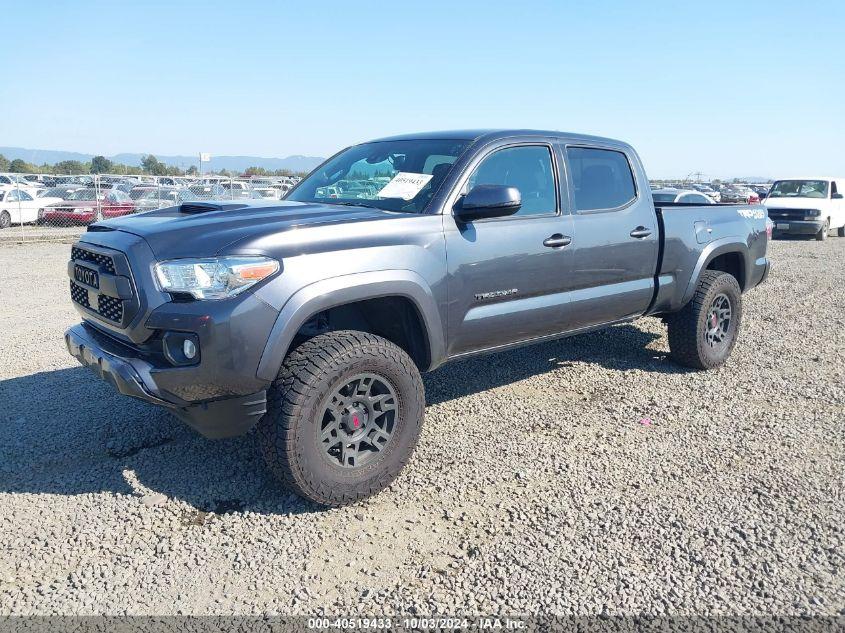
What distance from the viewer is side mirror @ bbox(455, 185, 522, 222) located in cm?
368

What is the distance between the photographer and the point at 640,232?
4.95 m

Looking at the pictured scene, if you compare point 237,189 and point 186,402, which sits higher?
point 237,189

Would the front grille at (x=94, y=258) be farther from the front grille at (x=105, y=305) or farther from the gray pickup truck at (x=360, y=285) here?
the front grille at (x=105, y=305)

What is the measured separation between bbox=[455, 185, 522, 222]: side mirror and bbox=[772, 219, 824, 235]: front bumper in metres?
18.6

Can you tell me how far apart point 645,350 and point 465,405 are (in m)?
2.44

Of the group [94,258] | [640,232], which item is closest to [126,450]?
[94,258]

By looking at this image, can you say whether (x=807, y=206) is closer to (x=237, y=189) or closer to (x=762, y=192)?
(x=762, y=192)

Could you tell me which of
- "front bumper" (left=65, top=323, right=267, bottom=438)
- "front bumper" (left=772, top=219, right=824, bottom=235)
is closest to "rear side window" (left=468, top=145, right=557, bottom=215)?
"front bumper" (left=65, top=323, right=267, bottom=438)

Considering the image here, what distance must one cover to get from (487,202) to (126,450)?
2.62 meters

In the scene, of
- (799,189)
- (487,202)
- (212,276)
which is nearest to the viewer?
(212,276)

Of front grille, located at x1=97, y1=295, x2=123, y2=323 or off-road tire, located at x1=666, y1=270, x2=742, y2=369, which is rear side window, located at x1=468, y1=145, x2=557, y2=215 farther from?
front grille, located at x1=97, y1=295, x2=123, y2=323

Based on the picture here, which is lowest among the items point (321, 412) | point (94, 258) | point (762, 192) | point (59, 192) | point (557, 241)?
point (321, 412)

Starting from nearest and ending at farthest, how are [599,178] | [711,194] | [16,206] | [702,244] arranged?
[599,178], [702,244], [16,206], [711,194]

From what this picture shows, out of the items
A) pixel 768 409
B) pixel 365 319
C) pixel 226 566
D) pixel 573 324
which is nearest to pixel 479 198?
pixel 365 319
